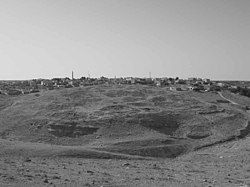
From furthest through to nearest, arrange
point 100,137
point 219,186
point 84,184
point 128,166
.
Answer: point 100,137 → point 128,166 → point 219,186 → point 84,184

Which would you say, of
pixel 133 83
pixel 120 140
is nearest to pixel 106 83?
pixel 133 83

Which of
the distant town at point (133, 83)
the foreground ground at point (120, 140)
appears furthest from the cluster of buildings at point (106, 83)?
the foreground ground at point (120, 140)

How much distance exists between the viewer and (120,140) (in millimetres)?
38500

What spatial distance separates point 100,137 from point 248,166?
56.3ft

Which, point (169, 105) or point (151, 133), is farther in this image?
point (169, 105)

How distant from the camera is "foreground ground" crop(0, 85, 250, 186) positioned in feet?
68.0

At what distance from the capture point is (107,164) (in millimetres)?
26625

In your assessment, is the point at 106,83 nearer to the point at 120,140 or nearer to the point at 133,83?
the point at 133,83

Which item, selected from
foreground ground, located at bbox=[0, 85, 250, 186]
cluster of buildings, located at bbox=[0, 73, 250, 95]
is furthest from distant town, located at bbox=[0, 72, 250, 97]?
foreground ground, located at bbox=[0, 85, 250, 186]

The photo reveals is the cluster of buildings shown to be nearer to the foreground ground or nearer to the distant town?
the distant town

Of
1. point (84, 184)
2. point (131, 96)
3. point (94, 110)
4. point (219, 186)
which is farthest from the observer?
point (131, 96)

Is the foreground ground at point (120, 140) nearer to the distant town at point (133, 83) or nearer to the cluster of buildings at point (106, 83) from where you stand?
the distant town at point (133, 83)

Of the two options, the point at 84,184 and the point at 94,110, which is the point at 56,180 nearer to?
the point at 84,184

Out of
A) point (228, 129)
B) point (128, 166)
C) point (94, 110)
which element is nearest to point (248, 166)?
point (128, 166)
